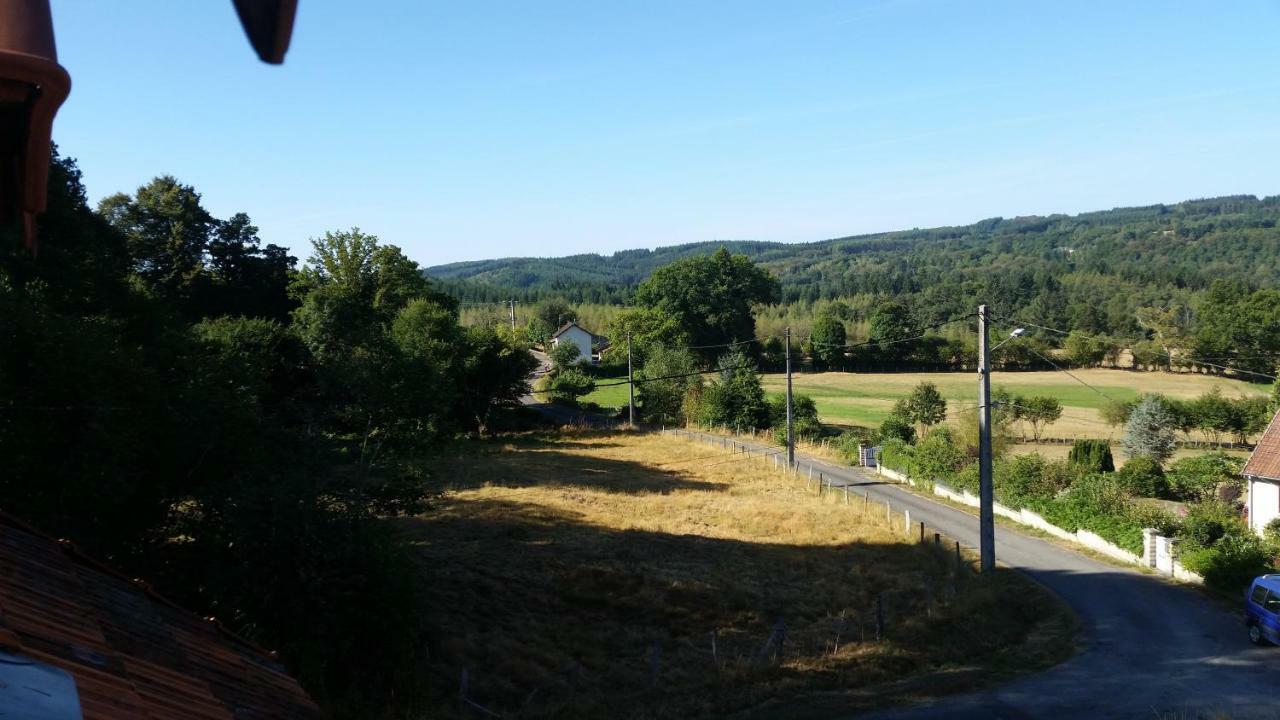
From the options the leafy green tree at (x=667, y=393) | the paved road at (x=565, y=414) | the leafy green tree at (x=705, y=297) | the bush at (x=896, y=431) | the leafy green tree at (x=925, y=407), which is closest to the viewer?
the bush at (x=896, y=431)

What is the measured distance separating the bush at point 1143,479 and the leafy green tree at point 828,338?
203 feet

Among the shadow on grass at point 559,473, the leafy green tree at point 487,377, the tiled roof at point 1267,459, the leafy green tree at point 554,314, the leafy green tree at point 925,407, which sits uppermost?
the leafy green tree at point 554,314

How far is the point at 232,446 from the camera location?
16.4 metres

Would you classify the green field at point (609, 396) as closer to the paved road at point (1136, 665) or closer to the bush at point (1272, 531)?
the paved road at point (1136, 665)

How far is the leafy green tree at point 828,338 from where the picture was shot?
104m

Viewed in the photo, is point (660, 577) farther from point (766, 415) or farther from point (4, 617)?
point (766, 415)

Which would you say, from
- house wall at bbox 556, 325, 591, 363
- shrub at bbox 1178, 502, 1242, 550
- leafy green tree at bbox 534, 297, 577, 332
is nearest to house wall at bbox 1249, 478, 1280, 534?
shrub at bbox 1178, 502, 1242, 550

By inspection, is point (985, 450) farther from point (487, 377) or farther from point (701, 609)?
point (487, 377)

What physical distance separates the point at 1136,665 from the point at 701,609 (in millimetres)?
9377

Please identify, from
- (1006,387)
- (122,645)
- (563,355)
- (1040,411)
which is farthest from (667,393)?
(122,645)

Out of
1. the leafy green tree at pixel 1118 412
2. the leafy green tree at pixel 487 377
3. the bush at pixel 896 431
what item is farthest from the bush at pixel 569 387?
the leafy green tree at pixel 1118 412

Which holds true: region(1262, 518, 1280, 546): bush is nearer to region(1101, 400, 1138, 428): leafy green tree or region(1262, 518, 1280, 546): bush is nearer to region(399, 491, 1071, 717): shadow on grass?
region(399, 491, 1071, 717): shadow on grass

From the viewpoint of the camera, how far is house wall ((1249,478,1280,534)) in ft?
93.4

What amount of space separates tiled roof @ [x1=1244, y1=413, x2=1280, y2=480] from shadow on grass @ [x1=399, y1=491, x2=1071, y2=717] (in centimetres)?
1045
